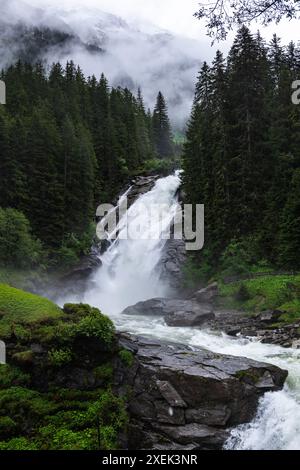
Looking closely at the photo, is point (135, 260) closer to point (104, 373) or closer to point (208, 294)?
point (208, 294)

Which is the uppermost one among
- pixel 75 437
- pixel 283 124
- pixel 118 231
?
pixel 283 124

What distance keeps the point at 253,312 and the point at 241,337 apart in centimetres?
458

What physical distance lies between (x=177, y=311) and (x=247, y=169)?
1497cm

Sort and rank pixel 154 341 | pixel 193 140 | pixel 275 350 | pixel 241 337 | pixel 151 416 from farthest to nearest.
Result: pixel 193 140 → pixel 241 337 → pixel 275 350 → pixel 154 341 → pixel 151 416

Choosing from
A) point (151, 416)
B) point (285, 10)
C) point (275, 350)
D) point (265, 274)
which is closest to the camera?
point (285, 10)

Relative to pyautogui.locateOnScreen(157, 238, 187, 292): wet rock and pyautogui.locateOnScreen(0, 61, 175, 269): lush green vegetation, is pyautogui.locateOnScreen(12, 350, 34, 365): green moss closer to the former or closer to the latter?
pyautogui.locateOnScreen(0, 61, 175, 269): lush green vegetation

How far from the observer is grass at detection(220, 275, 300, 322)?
22.1 metres

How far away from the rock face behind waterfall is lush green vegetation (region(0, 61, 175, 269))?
23.0m

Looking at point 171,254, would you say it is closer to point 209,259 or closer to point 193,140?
point 209,259

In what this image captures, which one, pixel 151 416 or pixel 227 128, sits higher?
pixel 227 128

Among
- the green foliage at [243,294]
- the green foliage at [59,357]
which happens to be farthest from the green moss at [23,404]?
the green foliage at [243,294]

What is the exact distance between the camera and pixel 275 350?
54.5 ft

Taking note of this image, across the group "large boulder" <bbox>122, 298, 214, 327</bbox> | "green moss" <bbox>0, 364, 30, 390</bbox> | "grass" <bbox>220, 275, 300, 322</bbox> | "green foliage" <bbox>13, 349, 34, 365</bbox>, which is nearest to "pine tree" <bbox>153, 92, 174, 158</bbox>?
"grass" <bbox>220, 275, 300, 322</bbox>

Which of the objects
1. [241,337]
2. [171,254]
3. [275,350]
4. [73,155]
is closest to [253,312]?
[241,337]
